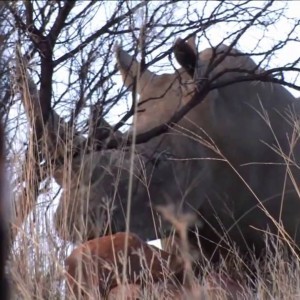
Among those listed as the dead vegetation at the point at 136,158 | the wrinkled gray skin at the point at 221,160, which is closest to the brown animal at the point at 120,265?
the dead vegetation at the point at 136,158

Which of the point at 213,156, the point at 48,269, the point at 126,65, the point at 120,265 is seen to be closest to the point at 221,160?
the point at 213,156

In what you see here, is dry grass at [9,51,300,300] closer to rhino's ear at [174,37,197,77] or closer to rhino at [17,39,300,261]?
rhino at [17,39,300,261]

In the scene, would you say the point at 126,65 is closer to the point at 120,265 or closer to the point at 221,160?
the point at 221,160

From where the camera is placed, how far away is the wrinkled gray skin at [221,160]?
442 cm

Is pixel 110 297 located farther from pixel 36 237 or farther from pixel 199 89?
pixel 199 89

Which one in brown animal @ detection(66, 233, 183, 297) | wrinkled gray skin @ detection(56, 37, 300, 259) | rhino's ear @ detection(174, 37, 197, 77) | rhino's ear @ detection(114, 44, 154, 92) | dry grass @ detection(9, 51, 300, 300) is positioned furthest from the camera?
wrinkled gray skin @ detection(56, 37, 300, 259)

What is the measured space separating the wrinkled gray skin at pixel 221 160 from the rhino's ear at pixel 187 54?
0.18 ft

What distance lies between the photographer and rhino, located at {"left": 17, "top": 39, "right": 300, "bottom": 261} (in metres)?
4.26

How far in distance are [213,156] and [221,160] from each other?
0.38 m

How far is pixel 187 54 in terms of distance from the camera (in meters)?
4.23

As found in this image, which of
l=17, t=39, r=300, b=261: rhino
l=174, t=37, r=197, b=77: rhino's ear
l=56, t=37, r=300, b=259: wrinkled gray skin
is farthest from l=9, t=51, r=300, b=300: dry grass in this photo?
l=56, t=37, r=300, b=259: wrinkled gray skin

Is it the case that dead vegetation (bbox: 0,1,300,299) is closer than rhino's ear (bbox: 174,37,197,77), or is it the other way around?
dead vegetation (bbox: 0,1,300,299)

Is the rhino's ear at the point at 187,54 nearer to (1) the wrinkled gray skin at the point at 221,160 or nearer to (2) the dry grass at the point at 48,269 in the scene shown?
(1) the wrinkled gray skin at the point at 221,160

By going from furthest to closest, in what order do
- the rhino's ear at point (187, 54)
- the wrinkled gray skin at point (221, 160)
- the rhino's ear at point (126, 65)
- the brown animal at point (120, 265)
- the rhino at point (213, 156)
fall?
the wrinkled gray skin at point (221, 160)
the rhino at point (213, 156)
the rhino's ear at point (187, 54)
the rhino's ear at point (126, 65)
the brown animal at point (120, 265)
